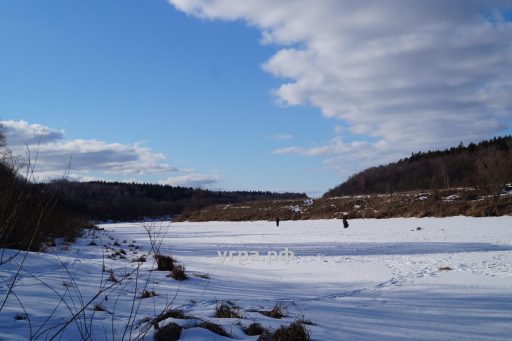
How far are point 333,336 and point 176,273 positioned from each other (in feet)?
15.6

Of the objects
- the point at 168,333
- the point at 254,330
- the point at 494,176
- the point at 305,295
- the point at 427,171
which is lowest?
the point at 305,295

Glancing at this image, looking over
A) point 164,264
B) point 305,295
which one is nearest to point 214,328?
point 305,295

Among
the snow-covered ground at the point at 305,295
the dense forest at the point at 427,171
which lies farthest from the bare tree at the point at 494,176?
the snow-covered ground at the point at 305,295

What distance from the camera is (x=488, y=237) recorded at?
18625mm

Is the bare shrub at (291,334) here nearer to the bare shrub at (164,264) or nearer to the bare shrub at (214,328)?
the bare shrub at (214,328)

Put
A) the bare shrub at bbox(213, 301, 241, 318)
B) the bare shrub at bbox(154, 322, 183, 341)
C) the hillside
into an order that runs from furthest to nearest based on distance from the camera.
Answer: the hillside < the bare shrub at bbox(213, 301, 241, 318) < the bare shrub at bbox(154, 322, 183, 341)

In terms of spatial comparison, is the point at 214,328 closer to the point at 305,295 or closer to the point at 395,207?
the point at 305,295

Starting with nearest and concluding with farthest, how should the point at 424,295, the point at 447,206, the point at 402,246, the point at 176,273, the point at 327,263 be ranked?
the point at 424,295 < the point at 176,273 < the point at 327,263 < the point at 402,246 < the point at 447,206

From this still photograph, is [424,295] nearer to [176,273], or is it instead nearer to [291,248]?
[176,273]

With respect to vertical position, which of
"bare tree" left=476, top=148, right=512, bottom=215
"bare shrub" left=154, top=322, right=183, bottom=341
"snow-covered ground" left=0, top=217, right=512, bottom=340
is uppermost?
"bare tree" left=476, top=148, right=512, bottom=215

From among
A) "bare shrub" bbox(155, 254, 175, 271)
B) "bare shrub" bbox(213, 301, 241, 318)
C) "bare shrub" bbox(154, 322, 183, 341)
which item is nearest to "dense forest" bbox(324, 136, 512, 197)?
"bare shrub" bbox(155, 254, 175, 271)

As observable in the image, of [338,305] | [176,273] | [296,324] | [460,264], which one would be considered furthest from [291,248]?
[296,324]

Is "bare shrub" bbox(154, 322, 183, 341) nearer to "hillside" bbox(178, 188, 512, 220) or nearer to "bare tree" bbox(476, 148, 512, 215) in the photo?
"hillside" bbox(178, 188, 512, 220)

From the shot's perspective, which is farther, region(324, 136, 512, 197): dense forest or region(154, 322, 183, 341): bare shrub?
region(324, 136, 512, 197): dense forest
